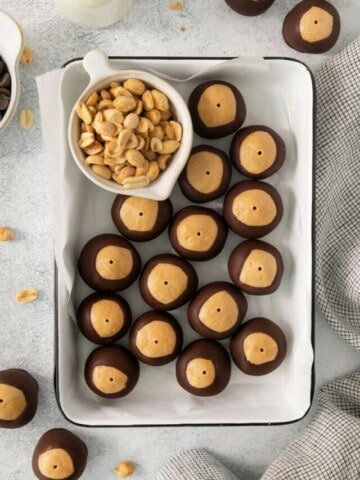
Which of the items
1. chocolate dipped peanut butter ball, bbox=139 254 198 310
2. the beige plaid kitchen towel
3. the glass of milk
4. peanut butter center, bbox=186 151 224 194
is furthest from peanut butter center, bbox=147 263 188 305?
the glass of milk

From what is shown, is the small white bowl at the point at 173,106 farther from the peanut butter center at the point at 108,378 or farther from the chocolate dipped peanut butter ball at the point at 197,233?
the peanut butter center at the point at 108,378

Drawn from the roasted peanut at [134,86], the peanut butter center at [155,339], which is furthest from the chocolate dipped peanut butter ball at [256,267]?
the roasted peanut at [134,86]

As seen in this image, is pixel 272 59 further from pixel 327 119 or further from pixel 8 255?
Answer: pixel 8 255

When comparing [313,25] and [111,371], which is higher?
[313,25]

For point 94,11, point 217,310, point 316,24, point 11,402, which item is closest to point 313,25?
point 316,24

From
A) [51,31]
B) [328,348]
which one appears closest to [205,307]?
[328,348]

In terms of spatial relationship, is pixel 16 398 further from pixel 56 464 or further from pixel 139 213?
pixel 139 213
